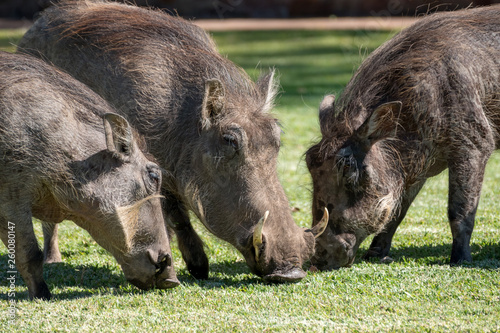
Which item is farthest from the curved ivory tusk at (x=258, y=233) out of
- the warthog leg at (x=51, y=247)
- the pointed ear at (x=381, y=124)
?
the warthog leg at (x=51, y=247)

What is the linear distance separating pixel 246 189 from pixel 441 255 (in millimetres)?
1800

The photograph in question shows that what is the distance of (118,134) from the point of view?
14.3ft

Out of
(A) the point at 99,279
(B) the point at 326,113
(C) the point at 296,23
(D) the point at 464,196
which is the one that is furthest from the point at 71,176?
(C) the point at 296,23

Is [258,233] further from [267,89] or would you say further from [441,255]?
[441,255]

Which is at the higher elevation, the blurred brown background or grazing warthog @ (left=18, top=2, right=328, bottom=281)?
the blurred brown background

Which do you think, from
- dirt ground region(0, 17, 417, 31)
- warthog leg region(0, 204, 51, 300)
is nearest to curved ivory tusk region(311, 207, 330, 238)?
warthog leg region(0, 204, 51, 300)

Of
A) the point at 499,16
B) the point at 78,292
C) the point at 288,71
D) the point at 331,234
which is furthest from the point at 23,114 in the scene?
the point at 288,71

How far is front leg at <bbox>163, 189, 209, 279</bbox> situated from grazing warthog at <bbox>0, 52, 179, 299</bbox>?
48cm

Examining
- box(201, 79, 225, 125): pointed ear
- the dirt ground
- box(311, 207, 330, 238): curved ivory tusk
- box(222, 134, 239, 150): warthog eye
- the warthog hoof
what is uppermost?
the dirt ground

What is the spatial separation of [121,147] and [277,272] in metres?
1.25

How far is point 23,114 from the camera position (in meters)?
4.27

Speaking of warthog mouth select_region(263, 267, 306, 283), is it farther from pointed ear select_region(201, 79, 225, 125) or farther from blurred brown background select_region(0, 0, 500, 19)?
blurred brown background select_region(0, 0, 500, 19)

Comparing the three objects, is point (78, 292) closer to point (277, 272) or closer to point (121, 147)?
point (121, 147)

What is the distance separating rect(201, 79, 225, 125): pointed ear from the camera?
183 inches
